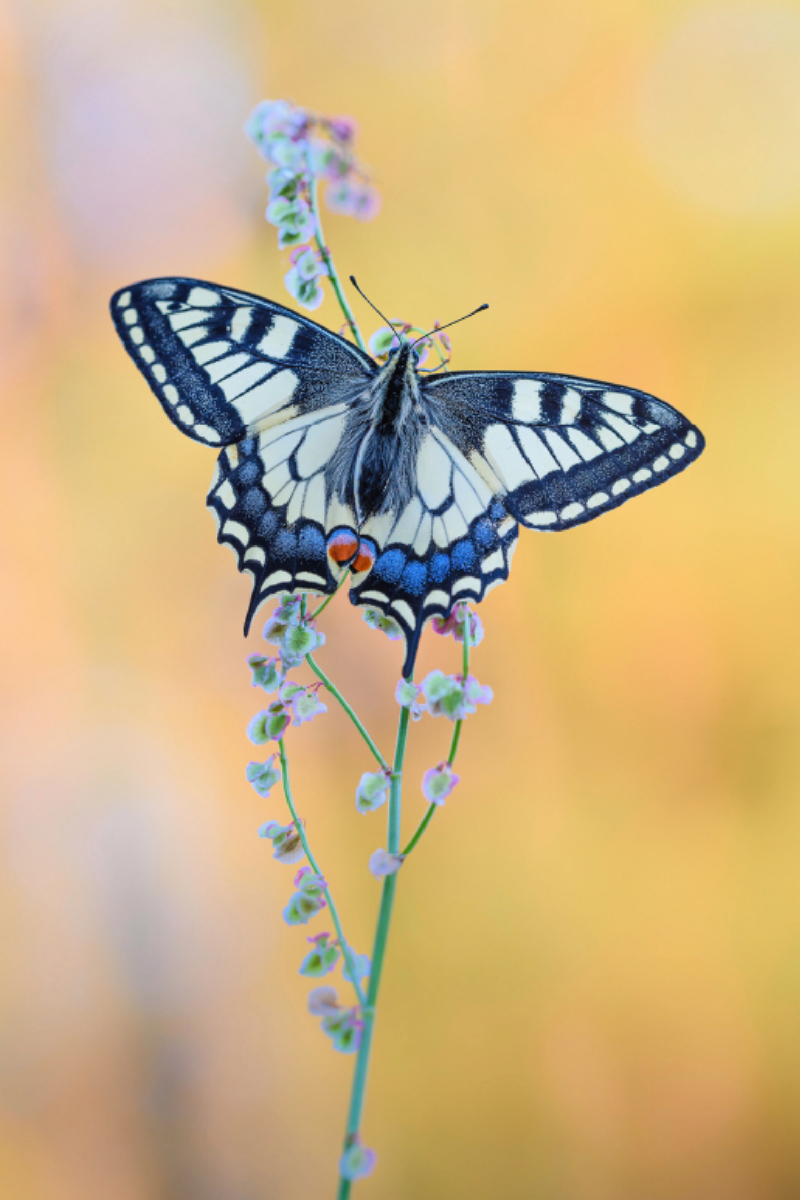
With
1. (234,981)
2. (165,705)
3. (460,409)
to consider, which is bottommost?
(234,981)

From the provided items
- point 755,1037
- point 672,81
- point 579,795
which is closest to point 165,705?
point 579,795

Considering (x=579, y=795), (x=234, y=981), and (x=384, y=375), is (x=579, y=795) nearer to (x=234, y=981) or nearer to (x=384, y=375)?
(x=234, y=981)

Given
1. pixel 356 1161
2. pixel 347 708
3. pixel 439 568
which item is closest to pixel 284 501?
pixel 439 568

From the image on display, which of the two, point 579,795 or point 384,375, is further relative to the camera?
point 579,795

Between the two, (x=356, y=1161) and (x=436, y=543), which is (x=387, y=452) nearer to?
(x=436, y=543)

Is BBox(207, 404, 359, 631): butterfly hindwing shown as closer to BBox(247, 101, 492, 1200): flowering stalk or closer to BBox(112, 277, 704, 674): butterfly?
BBox(112, 277, 704, 674): butterfly

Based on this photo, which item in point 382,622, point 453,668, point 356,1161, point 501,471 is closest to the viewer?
point 356,1161
